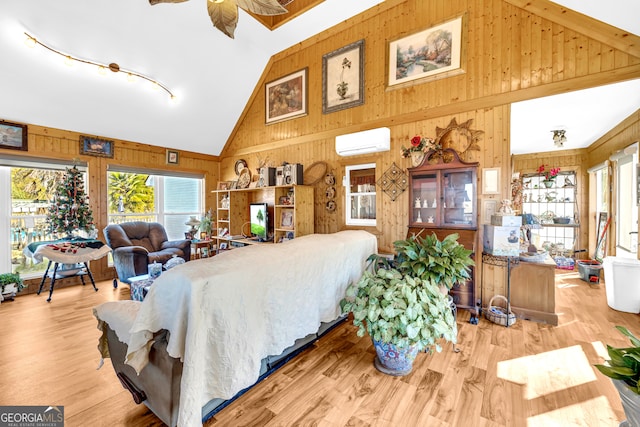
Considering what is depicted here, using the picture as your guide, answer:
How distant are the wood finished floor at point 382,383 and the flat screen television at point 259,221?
2.75m

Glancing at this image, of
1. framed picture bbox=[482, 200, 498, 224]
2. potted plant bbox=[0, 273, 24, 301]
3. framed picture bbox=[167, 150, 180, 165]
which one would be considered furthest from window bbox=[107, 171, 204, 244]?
framed picture bbox=[482, 200, 498, 224]

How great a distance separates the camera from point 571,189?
5590 millimetres

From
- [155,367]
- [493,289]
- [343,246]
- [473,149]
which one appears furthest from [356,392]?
[473,149]

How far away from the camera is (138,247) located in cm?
389

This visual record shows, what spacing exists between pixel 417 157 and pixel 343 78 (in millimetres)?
1917

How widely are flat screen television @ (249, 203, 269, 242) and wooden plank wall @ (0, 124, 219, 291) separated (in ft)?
6.14

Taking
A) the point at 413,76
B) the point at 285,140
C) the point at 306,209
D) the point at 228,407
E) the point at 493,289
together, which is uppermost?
the point at 413,76

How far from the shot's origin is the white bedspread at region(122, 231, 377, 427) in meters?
1.25

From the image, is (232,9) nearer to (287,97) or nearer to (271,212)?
(287,97)

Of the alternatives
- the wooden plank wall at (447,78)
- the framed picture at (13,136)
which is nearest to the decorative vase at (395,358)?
the wooden plank wall at (447,78)

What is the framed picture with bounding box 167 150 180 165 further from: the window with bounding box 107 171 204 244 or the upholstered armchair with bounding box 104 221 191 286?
the upholstered armchair with bounding box 104 221 191 286

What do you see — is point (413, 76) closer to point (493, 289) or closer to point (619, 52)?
point (619, 52)

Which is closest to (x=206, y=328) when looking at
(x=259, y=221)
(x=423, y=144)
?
(x=423, y=144)

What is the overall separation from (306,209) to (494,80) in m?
3.07
